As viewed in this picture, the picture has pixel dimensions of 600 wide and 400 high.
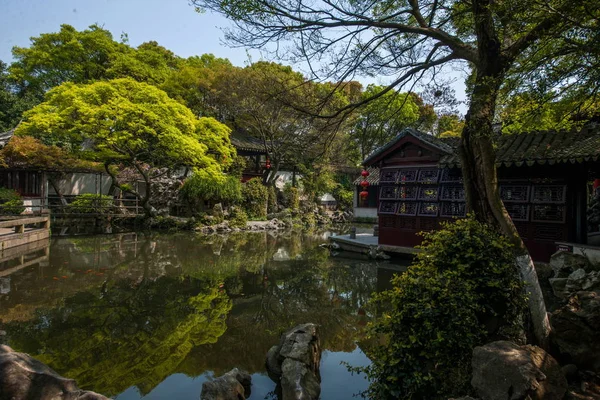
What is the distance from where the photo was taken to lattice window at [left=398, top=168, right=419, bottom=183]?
11084 millimetres

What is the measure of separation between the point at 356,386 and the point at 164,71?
25.6 metres

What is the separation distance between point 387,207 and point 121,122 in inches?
449

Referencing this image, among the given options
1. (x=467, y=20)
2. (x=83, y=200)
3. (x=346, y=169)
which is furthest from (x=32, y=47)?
(x=467, y=20)

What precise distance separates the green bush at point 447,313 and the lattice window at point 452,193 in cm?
669

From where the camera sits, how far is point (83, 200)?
60.9ft

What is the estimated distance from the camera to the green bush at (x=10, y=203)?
15.0 metres

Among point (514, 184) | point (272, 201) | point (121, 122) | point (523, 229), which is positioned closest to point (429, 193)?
point (514, 184)

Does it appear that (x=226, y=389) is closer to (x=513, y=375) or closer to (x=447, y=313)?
(x=447, y=313)

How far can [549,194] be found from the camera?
28.1 ft

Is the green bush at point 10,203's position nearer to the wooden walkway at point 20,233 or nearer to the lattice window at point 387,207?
the wooden walkway at point 20,233

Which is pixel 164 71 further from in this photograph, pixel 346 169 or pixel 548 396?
pixel 548 396

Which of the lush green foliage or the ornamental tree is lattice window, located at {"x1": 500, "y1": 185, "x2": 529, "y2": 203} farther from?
the lush green foliage

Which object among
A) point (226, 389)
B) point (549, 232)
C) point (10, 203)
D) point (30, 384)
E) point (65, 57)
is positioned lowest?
point (226, 389)

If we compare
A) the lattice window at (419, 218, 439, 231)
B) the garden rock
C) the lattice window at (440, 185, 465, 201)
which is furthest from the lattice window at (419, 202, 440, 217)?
the garden rock
